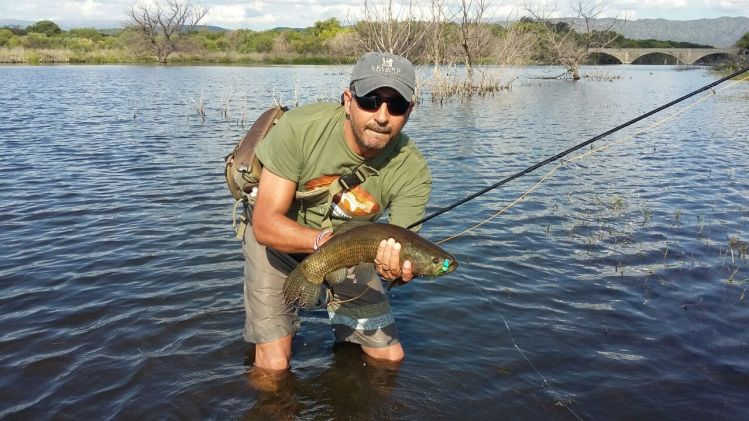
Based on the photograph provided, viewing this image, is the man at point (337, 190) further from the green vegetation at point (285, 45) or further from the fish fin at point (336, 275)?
the green vegetation at point (285, 45)

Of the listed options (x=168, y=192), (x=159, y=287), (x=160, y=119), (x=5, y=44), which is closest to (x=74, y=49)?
(x=5, y=44)

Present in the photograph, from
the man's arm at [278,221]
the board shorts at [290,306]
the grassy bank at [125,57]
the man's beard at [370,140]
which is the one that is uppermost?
the grassy bank at [125,57]

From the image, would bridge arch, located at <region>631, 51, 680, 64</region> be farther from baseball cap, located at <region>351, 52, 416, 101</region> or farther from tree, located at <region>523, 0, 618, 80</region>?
baseball cap, located at <region>351, 52, 416, 101</region>

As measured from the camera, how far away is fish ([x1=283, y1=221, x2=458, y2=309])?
3951 millimetres

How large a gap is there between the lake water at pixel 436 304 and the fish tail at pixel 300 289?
995 millimetres

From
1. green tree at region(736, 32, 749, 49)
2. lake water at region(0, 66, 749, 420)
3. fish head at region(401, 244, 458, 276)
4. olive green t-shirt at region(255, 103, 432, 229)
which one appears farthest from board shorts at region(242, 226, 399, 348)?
green tree at region(736, 32, 749, 49)

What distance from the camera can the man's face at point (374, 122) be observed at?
13.3ft

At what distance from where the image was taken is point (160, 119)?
22609mm

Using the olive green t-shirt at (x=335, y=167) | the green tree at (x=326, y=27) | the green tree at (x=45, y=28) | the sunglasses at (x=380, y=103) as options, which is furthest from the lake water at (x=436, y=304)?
the green tree at (x=45, y=28)

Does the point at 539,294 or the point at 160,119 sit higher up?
the point at 160,119

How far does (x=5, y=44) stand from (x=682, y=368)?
98557mm

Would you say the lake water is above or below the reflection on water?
above

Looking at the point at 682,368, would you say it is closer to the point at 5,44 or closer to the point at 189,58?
the point at 189,58

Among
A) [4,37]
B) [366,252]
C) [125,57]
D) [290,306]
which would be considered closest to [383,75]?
[366,252]
